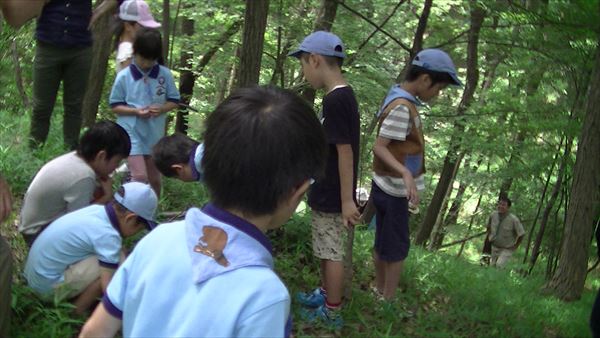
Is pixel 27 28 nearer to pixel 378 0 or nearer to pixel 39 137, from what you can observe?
pixel 39 137

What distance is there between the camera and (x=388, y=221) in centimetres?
379

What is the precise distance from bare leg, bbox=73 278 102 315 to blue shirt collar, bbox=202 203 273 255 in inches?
86.3

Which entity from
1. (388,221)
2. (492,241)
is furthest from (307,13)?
(388,221)

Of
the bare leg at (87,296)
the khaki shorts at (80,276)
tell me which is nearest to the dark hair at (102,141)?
the khaki shorts at (80,276)

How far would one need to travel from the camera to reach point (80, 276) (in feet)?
10.4

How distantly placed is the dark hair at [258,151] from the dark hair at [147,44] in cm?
317

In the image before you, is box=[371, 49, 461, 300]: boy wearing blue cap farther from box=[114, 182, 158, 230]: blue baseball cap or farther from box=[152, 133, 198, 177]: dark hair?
box=[114, 182, 158, 230]: blue baseball cap

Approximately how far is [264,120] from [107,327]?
63cm

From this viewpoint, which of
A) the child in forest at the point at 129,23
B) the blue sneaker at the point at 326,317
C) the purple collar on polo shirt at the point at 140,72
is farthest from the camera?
the child in forest at the point at 129,23

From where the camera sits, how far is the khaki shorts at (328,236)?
11.7ft

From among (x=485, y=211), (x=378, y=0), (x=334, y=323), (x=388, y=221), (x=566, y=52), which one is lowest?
(x=485, y=211)

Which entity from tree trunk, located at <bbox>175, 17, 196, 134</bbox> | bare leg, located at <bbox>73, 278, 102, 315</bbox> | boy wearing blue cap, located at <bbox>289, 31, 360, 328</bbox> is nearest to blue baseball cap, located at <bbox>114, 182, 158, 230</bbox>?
bare leg, located at <bbox>73, 278, 102, 315</bbox>

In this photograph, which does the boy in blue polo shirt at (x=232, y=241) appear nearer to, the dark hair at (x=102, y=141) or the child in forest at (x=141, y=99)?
the dark hair at (x=102, y=141)

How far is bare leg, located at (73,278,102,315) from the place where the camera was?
3170 mm
